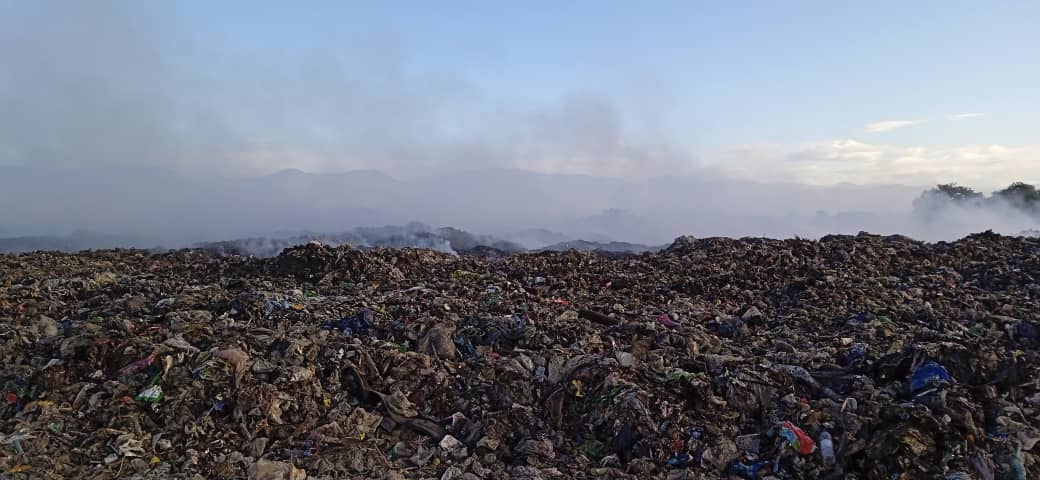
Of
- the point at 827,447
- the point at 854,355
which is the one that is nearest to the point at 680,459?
the point at 827,447

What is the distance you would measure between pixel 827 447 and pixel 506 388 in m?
2.18

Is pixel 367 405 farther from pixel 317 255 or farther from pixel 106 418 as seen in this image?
pixel 317 255

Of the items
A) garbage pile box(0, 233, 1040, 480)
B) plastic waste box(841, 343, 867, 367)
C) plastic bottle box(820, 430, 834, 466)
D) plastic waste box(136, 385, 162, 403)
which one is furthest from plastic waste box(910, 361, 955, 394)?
plastic waste box(136, 385, 162, 403)

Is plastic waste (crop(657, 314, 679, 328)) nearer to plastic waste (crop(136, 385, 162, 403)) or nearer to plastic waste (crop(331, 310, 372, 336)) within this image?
plastic waste (crop(331, 310, 372, 336))

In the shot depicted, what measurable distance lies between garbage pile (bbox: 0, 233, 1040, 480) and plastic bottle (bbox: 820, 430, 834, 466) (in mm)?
12

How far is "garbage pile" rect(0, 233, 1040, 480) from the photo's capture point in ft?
12.3

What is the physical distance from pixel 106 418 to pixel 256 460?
1.12 m

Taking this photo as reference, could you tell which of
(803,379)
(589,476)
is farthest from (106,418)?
(803,379)

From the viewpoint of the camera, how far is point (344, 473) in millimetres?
3791

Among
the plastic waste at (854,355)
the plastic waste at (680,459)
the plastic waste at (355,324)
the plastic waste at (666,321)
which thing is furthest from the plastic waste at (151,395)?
the plastic waste at (854,355)

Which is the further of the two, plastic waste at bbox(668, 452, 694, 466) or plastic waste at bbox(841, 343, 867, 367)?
plastic waste at bbox(841, 343, 867, 367)

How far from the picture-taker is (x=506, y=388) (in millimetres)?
4574

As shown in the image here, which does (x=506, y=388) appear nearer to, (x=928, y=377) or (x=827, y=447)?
(x=827, y=447)

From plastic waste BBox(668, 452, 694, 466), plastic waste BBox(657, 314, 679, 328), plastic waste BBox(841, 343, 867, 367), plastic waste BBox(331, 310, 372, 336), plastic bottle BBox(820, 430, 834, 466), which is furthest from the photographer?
plastic waste BBox(657, 314, 679, 328)
